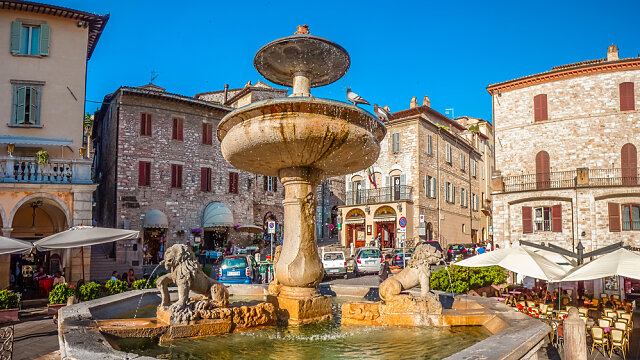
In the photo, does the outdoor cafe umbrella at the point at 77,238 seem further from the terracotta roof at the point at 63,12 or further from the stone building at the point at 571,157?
the stone building at the point at 571,157

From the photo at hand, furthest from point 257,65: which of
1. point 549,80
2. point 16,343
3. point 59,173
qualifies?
point 549,80

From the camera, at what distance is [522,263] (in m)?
9.89

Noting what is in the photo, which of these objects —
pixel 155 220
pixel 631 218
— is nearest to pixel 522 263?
pixel 631 218

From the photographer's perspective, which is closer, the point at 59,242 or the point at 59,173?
the point at 59,242

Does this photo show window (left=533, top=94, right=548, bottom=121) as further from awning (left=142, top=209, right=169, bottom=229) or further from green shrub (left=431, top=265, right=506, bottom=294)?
awning (left=142, top=209, right=169, bottom=229)

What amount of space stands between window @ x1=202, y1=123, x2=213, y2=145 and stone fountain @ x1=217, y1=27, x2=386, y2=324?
2387cm

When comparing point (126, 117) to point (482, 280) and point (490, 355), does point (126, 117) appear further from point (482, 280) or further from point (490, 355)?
point (490, 355)

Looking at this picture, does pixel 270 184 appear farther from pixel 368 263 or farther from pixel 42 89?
pixel 42 89

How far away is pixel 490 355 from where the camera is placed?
4.04 metres

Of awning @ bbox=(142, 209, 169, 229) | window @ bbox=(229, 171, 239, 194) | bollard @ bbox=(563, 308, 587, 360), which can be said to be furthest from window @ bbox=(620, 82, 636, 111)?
awning @ bbox=(142, 209, 169, 229)

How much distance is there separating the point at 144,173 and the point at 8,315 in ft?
59.4

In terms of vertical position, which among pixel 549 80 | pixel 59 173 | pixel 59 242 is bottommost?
pixel 59 242

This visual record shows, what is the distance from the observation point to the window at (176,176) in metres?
29.2

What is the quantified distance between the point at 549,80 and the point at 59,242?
28073 millimetres
